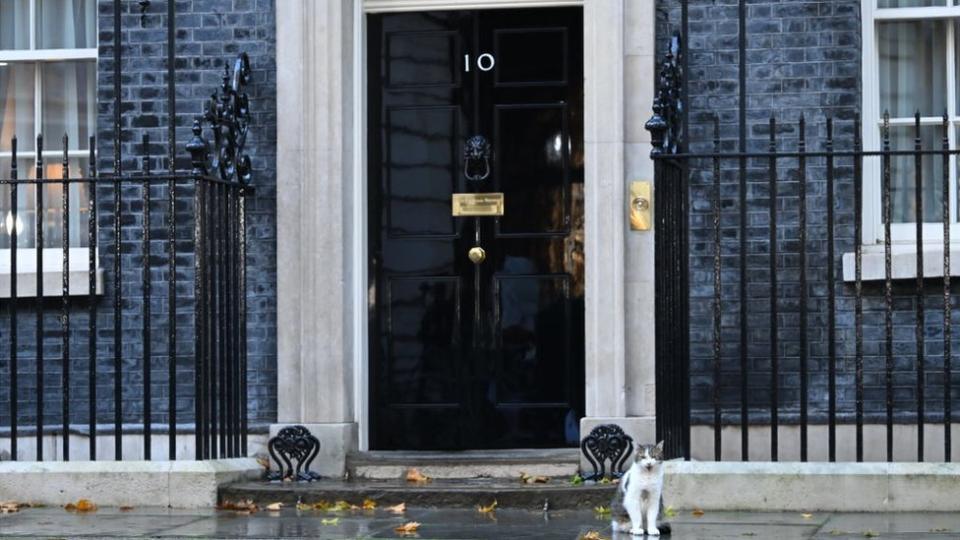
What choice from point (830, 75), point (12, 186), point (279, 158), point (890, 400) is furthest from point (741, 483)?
point (12, 186)

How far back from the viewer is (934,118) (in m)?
10.5

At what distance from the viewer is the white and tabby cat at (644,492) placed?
822 centimetres

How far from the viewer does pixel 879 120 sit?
10.5 m

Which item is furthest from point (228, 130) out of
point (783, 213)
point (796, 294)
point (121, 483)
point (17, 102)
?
point (796, 294)

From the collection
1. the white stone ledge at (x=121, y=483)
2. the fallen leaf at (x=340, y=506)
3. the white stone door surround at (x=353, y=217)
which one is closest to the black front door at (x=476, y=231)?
the white stone door surround at (x=353, y=217)

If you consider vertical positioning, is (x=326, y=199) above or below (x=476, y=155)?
below

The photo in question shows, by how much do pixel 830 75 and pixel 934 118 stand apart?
2.26ft

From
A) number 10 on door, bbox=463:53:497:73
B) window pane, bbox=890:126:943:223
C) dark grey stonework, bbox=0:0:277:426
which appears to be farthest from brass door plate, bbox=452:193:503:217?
window pane, bbox=890:126:943:223

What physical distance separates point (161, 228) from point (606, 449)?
9.53 ft

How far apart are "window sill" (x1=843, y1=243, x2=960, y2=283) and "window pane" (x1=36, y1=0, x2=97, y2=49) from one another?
4664 millimetres

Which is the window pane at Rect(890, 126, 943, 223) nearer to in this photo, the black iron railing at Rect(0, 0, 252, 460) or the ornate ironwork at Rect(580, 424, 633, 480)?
the ornate ironwork at Rect(580, 424, 633, 480)

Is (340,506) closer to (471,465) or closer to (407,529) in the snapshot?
(471,465)

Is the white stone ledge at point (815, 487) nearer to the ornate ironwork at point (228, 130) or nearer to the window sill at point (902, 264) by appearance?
the window sill at point (902, 264)

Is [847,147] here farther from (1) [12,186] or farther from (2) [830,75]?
(1) [12,186]
